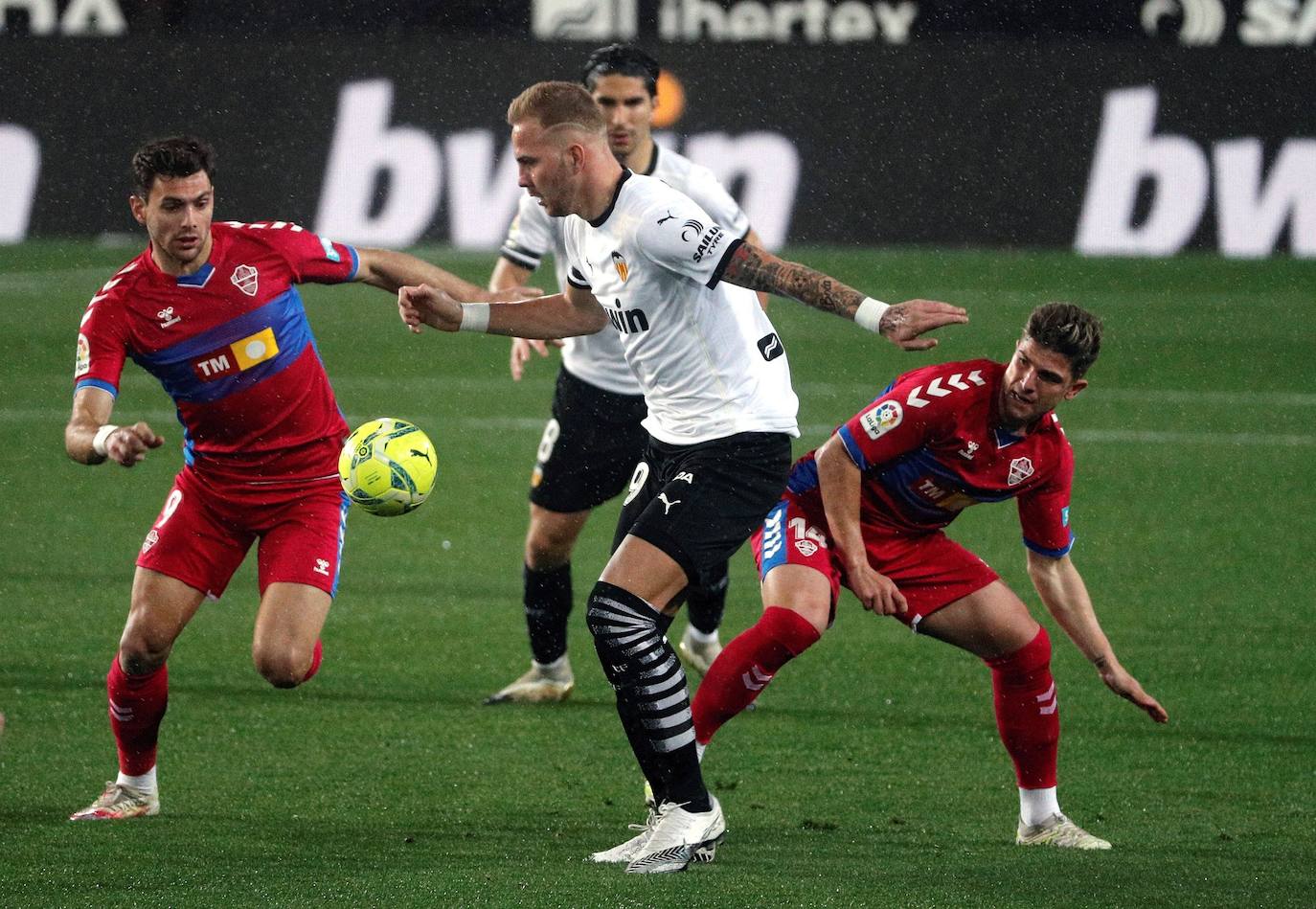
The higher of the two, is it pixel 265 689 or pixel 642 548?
pixel 642 548

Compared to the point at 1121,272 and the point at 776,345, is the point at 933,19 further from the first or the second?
the point at 776,345

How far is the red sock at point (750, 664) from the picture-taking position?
6012 mm

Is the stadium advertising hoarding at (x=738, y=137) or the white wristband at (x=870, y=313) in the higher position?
the white wristband at (x=870, y=313)

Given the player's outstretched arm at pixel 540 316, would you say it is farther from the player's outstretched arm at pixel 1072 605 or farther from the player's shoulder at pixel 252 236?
the player's outstretched arm at pixel 1072 605

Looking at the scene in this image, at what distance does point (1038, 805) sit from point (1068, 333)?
143 cm

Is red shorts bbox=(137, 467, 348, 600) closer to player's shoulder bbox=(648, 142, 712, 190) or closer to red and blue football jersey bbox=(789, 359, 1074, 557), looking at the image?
red and blue football jersey bbox=(789, 359, 1074, 557)

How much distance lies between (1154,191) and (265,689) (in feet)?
44.3

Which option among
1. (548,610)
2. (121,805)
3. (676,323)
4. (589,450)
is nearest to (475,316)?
(676,323)

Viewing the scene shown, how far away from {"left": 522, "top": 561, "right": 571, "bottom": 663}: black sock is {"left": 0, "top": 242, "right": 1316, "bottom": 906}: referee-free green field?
250 mm

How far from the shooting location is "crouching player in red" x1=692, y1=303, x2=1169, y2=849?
6.02 meters

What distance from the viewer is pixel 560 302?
21.0 feet

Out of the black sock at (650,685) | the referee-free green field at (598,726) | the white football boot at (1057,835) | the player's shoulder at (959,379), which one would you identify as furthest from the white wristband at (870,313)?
the white football boot at (1057,835)

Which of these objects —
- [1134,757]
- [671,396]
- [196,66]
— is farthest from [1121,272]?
[671,396]

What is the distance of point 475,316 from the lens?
628 centimetres
